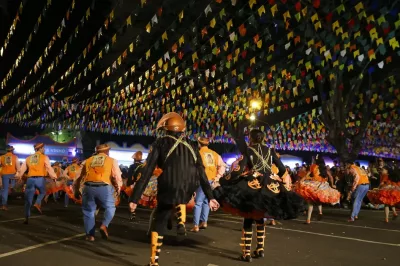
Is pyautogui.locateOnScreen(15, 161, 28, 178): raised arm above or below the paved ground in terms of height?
above

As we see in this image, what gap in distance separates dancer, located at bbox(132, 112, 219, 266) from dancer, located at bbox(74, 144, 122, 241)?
2523 mm

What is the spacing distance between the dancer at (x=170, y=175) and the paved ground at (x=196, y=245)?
84 cm

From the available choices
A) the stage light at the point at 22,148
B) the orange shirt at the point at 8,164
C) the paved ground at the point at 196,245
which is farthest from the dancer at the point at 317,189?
the stage light at the point at 22,148

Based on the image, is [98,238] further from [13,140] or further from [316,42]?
[13,140]

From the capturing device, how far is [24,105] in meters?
27.4

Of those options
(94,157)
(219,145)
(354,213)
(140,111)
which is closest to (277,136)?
(219,145)

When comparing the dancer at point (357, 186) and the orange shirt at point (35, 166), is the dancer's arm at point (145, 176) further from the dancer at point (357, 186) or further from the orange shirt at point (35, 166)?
the dancer at point (357, 186)

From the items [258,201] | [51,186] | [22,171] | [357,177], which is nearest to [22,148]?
[51,186]

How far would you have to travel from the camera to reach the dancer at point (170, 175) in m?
5.42

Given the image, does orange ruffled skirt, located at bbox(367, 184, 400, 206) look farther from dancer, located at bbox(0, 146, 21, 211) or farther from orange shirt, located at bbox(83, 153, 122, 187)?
dancer, located at bbox(0, 146, 21, 211)

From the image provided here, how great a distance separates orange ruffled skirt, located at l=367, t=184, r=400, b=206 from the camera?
482 inches

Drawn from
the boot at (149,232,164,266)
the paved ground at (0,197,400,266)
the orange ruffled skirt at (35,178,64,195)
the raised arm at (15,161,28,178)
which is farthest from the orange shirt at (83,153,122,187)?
the orange ruffled skirt at (35,178,64,195)

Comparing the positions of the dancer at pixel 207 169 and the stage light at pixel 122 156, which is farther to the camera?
the stage light at pixel 122 156

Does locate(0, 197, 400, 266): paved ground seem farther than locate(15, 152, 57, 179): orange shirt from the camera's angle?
No
